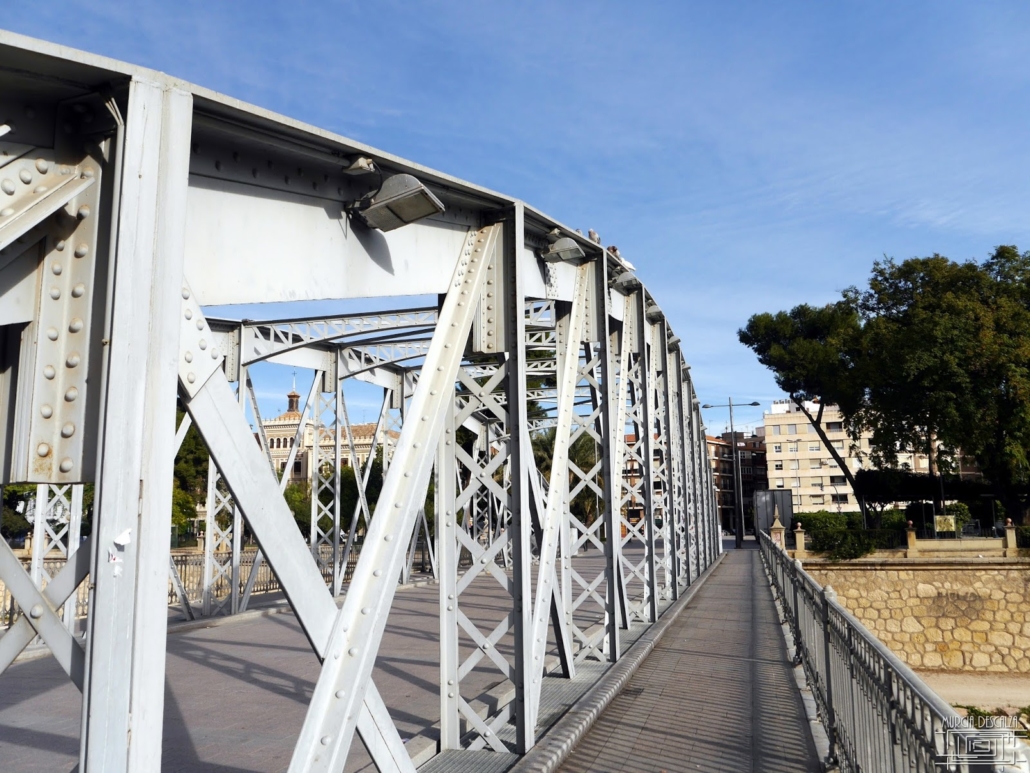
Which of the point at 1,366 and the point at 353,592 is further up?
the point at 1,366

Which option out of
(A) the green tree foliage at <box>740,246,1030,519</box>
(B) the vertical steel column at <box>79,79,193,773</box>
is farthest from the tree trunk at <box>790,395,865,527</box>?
(B) the vertical steel column at <box>79,79,193,773</box>

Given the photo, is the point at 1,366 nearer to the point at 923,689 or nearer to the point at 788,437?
the point at 923,689

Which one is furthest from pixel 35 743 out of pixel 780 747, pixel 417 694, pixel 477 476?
pixel 780 747

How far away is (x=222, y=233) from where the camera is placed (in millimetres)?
3041

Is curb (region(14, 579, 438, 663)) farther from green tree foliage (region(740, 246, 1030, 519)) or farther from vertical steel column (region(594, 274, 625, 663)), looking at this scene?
green tree foliage (region(740, 246, 1030, 519))

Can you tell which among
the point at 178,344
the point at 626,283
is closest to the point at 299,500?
the point at 626,283

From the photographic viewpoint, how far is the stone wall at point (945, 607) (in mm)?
25906

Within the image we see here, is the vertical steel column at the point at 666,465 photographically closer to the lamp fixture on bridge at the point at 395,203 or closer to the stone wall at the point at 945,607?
the lamp fixture on bridge at the point at 395,203

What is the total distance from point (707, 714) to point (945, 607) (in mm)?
24503

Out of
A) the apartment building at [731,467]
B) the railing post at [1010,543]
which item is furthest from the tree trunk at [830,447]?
the apartment building at [731,467]

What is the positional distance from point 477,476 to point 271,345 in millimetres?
8342

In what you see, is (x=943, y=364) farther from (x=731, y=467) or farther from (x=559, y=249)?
(x=731, y=467)

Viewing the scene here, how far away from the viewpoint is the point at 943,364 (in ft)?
92.9

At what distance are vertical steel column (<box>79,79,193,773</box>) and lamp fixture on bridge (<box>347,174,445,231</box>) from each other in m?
1.16
